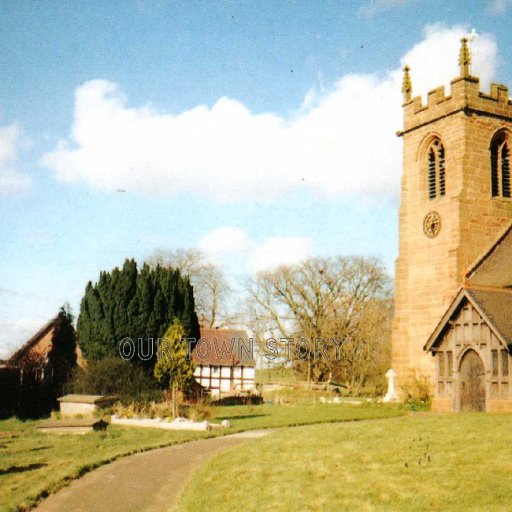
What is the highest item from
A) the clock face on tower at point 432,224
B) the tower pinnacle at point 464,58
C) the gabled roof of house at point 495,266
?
the tower pinnacle at point 464,58

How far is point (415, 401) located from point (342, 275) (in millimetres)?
22072

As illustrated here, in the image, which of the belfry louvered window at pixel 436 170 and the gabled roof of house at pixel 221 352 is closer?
the belfry louvered window at pixel 436 170

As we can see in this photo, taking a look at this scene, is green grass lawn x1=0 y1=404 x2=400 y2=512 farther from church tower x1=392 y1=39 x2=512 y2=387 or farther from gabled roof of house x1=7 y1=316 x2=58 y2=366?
gabled roof of house x1=7 y1=316 x2=58 y2=366

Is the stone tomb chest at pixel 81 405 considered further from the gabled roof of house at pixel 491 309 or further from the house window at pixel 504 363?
the house window at pixel 504 363

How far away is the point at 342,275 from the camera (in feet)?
153

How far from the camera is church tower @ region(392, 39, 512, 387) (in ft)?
83.6

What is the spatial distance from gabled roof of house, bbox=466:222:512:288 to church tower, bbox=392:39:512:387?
0.45 metres

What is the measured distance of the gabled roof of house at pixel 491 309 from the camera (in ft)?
61.8

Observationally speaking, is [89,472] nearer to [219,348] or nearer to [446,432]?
[446,432]

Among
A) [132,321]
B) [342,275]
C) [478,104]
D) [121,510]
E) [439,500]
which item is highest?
[478,104]

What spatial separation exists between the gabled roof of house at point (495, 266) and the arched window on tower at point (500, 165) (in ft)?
6.74

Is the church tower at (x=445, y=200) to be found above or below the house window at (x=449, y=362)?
above

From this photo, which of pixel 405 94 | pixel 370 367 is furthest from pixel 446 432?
pixel 370 367

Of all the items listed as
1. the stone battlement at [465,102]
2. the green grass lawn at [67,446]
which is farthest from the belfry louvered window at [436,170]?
the green grass lawn at [67,446]
